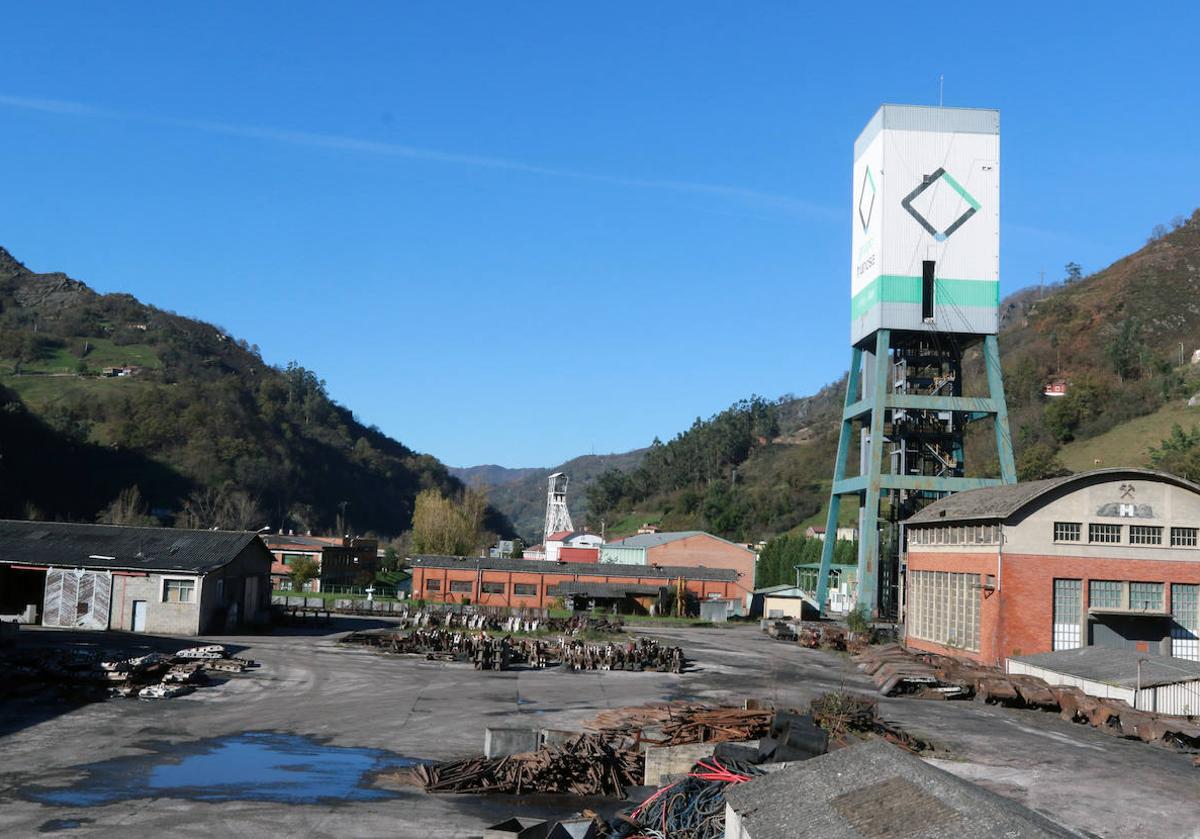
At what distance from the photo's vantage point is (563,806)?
1919 cm

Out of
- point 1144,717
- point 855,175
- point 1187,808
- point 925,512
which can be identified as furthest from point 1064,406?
point 1187,808

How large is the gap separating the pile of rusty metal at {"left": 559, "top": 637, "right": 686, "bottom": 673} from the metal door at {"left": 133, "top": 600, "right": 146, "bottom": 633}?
19.1 metres

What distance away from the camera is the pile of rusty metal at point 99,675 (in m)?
29.9

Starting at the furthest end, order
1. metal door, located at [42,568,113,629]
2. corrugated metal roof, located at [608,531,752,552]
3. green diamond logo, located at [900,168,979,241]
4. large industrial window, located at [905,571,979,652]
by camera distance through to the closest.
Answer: corrugated metal roof, located at [608,531,752,552]
green diamond logo, located at [900,168,979,241]
metal door, located at [42,568,113,629]
large industrial window, located at [905,571,979,652]

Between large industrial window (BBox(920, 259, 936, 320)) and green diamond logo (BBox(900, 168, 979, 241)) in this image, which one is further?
large industrial window (BBox(920, 259, 936, 320))

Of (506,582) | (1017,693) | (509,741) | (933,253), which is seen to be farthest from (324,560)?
(509,741)

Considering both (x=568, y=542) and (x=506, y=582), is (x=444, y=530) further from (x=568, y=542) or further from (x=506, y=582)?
(x=568, y=542)

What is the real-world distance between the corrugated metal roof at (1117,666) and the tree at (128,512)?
3424 inches

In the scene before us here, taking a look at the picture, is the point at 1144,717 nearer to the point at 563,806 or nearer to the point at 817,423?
the point at 563,806

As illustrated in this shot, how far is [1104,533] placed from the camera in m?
41.5

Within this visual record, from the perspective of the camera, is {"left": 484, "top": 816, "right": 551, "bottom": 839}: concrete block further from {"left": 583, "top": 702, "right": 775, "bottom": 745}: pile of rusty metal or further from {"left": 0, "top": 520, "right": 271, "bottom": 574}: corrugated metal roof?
{"left": 0, "top": 520, "right": 271, "bottom": 574}: corrugated metal roof

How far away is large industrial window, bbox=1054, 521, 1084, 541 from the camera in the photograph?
41375 mm

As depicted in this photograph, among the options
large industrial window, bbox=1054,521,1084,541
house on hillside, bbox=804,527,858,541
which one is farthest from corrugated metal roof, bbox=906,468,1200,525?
house on hillside, bbox=804,527,858,541

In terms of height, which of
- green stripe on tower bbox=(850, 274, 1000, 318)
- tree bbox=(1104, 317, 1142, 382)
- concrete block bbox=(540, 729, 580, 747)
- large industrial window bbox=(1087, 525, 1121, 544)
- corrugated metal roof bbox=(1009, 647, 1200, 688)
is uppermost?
tree bbox=(1104, 317, 1142, 382)
